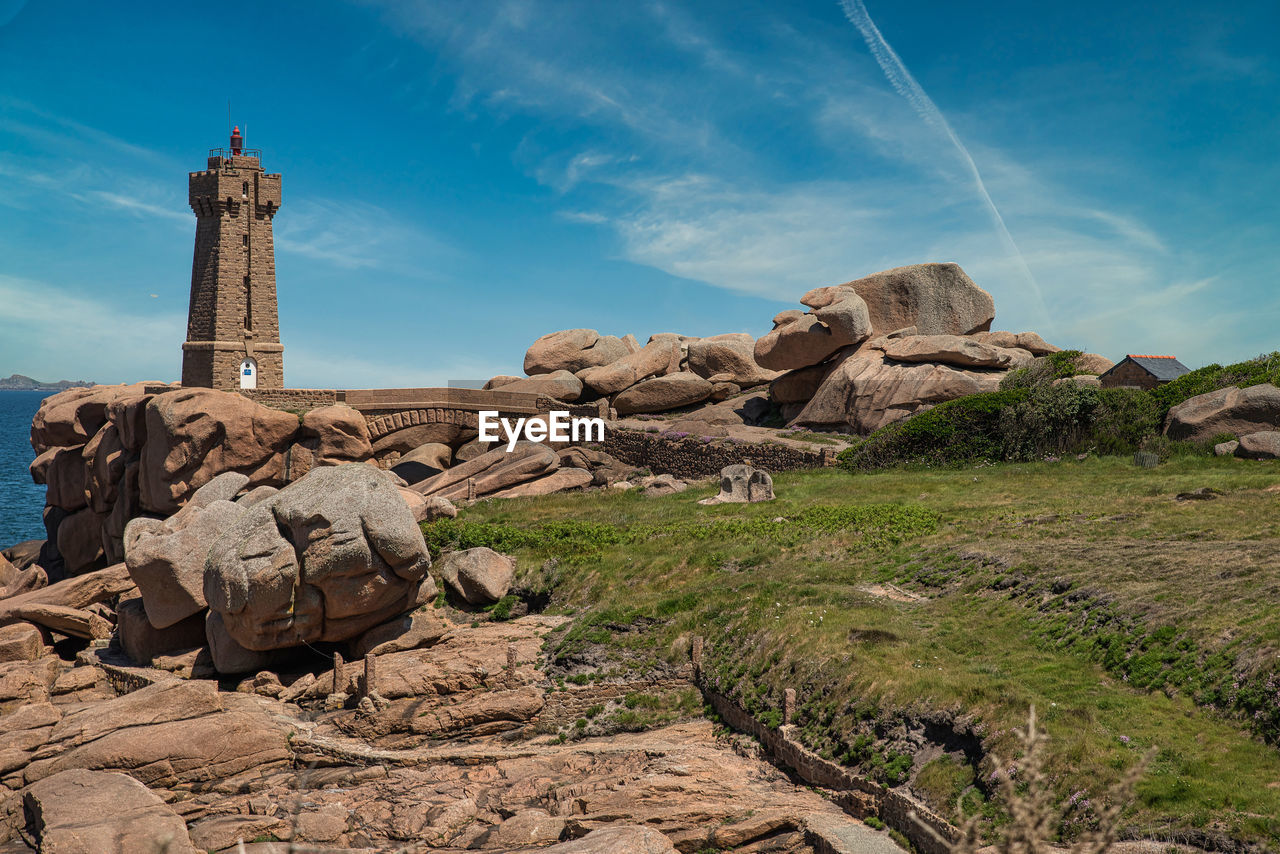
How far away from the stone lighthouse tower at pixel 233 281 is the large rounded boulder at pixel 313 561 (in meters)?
31.3

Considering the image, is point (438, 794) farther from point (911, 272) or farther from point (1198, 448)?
point (911, 272)

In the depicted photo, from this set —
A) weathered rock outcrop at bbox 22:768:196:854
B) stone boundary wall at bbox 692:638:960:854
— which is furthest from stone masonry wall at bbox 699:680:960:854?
weathered rock outcrop at bbox 22:768:196:854

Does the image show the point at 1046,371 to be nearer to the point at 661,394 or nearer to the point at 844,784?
the point at 661,394

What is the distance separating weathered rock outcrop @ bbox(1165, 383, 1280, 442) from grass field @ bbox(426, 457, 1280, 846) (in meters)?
2.86

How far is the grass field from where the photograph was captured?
1255 centimetres

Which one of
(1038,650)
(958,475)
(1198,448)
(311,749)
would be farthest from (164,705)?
(1198,448)

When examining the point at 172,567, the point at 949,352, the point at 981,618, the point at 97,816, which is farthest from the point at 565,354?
the point at 97,816

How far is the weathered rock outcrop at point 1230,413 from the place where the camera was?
32156mm

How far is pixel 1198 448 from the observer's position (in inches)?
1282

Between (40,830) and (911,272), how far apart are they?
165ft

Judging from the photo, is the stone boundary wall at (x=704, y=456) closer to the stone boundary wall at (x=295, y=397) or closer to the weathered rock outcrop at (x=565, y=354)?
the stone boundary wall at (x=295, y=397)

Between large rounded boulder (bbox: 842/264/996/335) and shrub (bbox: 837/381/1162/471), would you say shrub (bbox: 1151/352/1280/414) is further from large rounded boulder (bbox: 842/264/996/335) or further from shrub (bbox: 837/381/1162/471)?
large rounded boulder (bbox: 842/264/996/335)

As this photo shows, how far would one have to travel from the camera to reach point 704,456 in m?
40.3

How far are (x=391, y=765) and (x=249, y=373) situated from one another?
3791 centimetres
